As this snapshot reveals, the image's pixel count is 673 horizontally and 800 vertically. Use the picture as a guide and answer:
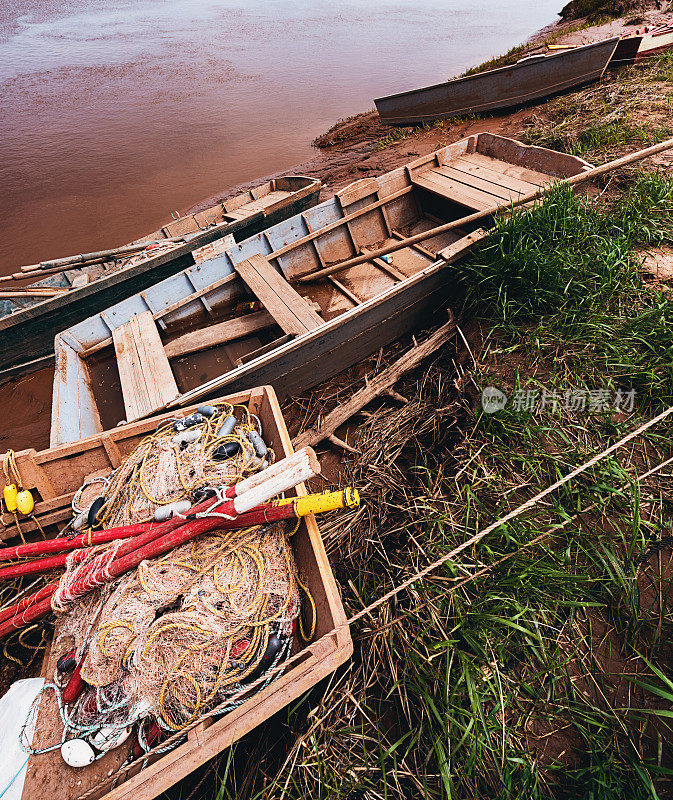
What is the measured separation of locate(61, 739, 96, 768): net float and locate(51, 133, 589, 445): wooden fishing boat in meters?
2.11

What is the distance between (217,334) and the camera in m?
4.87

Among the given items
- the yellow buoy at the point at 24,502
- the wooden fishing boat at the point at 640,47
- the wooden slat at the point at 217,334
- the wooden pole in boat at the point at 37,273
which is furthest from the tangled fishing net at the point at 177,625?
the wooden fishing boat at the point at 640,47

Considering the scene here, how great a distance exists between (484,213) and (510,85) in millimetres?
6886

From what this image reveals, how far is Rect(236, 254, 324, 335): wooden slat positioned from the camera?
14.3 feet

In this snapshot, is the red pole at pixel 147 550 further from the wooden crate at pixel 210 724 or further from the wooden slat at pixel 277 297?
the wooden slat at pixel 277 297

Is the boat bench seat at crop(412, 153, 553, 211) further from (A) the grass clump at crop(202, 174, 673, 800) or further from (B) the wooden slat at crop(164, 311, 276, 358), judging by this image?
(B) the wooden slat at crop(164, 311, 276, 358)

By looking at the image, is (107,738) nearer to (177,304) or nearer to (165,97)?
(177,304)

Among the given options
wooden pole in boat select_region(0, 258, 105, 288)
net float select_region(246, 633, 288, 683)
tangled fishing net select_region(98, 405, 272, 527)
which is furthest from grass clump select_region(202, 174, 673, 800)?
wooden pole in boat select_region(0, 258, 105, 288)

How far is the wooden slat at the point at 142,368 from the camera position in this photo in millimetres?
3930

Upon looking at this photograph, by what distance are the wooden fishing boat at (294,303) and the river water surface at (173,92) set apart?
219 inches

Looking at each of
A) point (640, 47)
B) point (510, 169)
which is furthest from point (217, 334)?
point (640, 47)

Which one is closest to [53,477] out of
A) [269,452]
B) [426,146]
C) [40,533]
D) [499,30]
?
[40,533]

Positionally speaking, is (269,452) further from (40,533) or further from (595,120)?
(595,120)

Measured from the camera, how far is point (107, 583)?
205 cm
